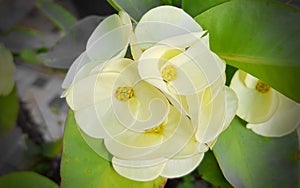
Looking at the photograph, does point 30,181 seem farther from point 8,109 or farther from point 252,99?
point 252,99

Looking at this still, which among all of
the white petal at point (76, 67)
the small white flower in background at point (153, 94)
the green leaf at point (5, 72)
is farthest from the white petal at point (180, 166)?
the green leaf at point (5, 72)

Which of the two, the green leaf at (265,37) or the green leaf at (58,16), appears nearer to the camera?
the green leaf at (265,37)

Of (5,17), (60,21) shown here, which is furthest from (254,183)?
(5,17)

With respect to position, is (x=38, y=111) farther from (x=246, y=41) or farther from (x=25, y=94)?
(x=246, y=41)

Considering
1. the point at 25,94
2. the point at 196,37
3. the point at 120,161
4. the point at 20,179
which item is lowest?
the point at 25,94

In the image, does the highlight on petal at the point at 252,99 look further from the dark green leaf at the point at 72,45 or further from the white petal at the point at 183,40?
the dark green leaf at the point at 72,45

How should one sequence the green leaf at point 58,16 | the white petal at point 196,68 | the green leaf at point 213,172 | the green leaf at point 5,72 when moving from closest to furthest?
1. the white petal at point 196,68
2. the green leaf at point 213,172
3. the green leaf at point 5,72
4. the green leaf at point 58,16

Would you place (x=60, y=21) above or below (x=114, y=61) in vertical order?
below

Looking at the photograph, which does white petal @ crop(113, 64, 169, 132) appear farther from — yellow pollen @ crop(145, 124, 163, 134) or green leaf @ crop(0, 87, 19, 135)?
green leaf @ crop(0, 87, 19, 135)
